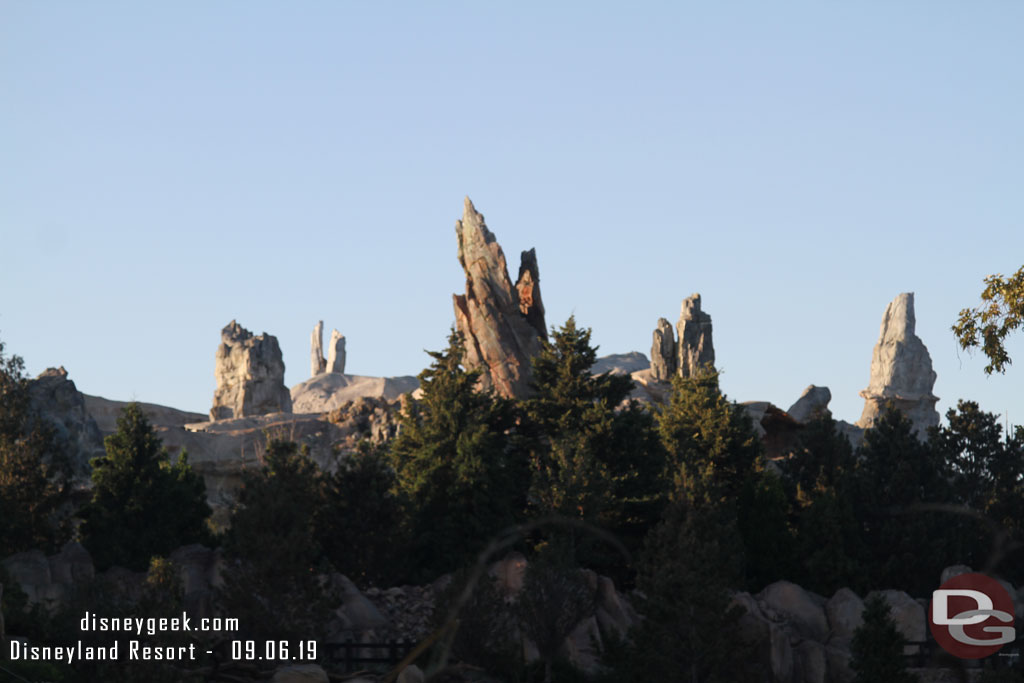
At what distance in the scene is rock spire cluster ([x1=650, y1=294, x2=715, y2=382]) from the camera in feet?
366

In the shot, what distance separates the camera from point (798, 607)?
51.7 metres

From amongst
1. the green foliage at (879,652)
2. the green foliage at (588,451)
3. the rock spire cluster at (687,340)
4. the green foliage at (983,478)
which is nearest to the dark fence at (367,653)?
the green foliage at (588,451)

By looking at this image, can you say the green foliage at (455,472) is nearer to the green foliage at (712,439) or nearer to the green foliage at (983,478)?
the green foliage at (712,439)

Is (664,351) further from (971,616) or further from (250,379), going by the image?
(971,616)

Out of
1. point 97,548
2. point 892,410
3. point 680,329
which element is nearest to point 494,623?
point 97,548

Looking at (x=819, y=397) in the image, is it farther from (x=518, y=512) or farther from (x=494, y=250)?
(x=518, y=512)

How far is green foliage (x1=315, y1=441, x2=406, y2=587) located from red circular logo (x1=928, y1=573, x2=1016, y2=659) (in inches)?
836

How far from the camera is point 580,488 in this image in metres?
50.8

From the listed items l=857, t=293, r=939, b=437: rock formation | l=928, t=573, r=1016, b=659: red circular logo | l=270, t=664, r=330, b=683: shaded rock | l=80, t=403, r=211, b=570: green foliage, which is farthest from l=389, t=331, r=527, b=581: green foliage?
l=857, t=293, r=939, b=437: rock formation

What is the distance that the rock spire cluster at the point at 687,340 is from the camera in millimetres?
111438

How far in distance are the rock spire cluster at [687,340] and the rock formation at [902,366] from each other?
24.7 m

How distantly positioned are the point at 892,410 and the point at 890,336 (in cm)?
7479

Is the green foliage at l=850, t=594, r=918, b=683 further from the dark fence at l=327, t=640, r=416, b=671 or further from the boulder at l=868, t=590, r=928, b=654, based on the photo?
the dark fence at l=327, t=640, r=416, b=671

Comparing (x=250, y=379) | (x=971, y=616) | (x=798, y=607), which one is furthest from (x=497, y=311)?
(x=250, y=379)
